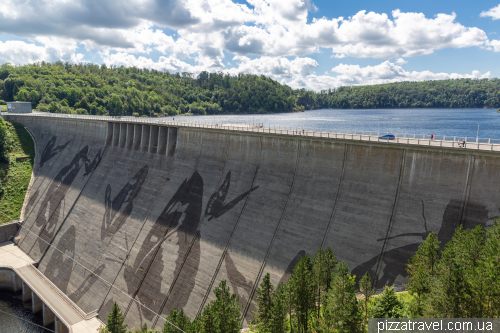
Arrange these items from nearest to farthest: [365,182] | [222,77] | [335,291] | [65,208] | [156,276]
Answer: [335,291] < [365,182] < [156,276] < [65,208] < [222,77]

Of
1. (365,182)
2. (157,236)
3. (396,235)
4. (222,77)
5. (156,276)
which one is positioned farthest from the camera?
(222,77)

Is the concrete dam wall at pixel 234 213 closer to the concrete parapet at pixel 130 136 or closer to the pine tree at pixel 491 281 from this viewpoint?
the concrete parapet at pixel 130 136

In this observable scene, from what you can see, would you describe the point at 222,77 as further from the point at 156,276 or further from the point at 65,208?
the point at 156,276

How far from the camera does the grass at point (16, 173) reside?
172 feet

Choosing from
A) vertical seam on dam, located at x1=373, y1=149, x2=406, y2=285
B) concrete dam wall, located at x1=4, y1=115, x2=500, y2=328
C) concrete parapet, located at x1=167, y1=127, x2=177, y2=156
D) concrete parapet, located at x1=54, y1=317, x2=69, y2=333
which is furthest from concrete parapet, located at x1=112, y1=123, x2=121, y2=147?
vertical seam on dam, located at x1=373, y1=149, x2=406, y2=285

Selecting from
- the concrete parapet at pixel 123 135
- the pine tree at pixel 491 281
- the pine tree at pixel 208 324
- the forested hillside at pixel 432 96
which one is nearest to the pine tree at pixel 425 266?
the pine tree at pixel 491 281

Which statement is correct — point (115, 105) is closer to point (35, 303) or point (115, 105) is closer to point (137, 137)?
point (137, 137)

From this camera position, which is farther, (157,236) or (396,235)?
(157,236)

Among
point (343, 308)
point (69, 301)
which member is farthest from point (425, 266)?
point (69, 301)

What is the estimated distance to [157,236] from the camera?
36.6 m

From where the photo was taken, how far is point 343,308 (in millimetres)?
15414

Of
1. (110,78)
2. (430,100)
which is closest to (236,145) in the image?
(110,78)

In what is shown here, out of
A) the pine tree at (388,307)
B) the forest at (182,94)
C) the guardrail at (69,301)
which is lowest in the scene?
the guardrail at (69,301)

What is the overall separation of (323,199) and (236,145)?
13.5 metres
